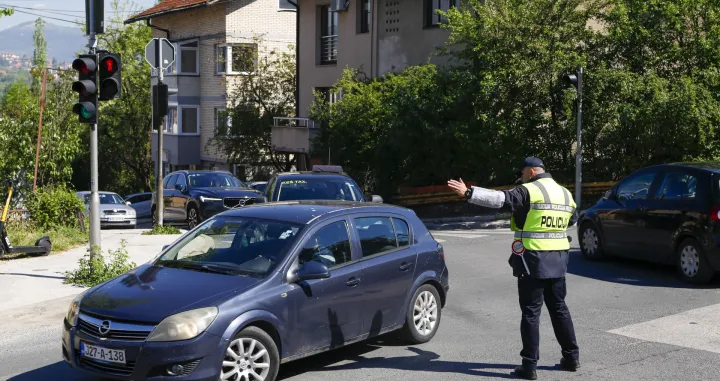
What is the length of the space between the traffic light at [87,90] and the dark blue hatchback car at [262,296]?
4249mm

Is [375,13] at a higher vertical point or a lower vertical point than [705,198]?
higher

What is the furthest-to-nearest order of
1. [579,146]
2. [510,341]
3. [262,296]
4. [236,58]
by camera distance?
[236,58], [579,146], [510,341], [262,296]

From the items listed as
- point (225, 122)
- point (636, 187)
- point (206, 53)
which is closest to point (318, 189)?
point (636, 187)

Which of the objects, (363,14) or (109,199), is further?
(363,14)

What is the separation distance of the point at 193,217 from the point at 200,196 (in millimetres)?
570

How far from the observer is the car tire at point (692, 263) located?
12.0 m

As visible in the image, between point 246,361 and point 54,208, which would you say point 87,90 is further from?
point 54,208

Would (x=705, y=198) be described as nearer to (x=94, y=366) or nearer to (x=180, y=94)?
(x=94, y=366)

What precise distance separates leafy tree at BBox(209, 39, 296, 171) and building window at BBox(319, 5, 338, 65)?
3127 mm

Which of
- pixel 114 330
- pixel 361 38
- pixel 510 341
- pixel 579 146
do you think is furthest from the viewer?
pixel 361 38

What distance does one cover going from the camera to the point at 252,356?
708 cm

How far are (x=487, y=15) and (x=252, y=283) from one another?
17.0 meters

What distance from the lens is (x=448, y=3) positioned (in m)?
29.2

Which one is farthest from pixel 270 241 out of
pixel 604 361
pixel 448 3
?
pixel 448 3
